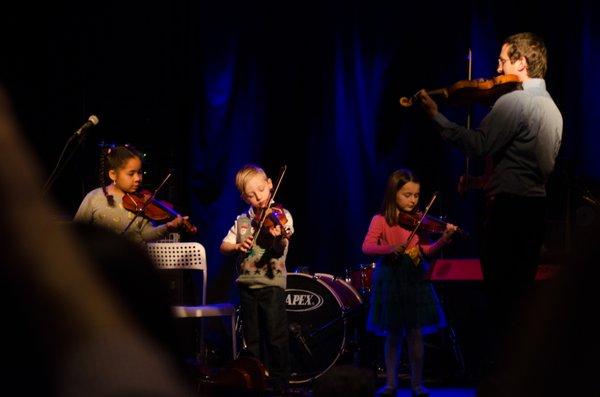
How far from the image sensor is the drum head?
5516 millimetres

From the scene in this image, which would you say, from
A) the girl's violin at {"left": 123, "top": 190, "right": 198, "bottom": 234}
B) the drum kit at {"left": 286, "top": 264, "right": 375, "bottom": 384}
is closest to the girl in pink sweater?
the drum kit at {"left": 286, "top": 264, "right": 375, "bottom": 384}

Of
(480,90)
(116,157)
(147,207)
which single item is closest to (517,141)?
(480,90)

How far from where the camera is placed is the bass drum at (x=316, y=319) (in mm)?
5484

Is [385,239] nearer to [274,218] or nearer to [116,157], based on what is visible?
[274,218]

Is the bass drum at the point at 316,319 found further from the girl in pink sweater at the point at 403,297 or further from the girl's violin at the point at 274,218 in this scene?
the girl's violin at the point at 274,218

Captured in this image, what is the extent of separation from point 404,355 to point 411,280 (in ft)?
3.60

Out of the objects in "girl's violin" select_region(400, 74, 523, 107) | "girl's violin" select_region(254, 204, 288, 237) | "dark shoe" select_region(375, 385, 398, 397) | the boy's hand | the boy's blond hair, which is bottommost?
"dark shoe" select_region(375, 385, 398, 397)

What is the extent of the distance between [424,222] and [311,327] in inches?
47.8

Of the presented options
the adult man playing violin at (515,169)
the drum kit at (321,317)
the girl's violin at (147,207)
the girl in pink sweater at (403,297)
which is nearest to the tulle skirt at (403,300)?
the girl in pink sweater at (403,297)

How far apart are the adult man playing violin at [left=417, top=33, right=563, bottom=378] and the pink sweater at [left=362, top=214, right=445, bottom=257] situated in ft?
3.05

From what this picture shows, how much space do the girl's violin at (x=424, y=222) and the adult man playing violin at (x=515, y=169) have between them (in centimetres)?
77

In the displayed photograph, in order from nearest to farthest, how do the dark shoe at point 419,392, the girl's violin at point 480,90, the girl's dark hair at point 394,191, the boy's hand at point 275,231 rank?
the girl's violin at point 480,90
the dark shoe at point 419,392
the boy's hand at point 275,231
the girl's dark hair at point 394,191

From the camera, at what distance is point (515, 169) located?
3.99 m

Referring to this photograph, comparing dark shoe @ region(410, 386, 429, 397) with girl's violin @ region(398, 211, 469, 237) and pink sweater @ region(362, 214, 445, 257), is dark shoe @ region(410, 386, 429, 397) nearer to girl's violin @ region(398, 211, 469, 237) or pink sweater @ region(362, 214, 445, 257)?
pink sweater @ region(362, 214, 445, 257)
